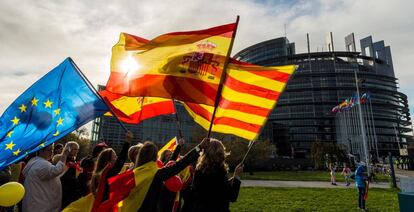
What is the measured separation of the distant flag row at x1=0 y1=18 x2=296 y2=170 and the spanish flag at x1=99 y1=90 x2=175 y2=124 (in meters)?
1.32

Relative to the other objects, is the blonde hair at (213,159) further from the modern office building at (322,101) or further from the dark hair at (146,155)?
the modern office building at (322,101)

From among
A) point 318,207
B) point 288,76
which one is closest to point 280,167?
point 318,207

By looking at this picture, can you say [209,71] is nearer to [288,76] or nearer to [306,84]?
[288,76]

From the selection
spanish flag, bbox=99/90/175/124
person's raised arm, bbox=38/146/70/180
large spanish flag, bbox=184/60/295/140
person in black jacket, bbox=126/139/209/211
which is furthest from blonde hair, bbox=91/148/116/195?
spanish flag, bbox=99/90/175/124

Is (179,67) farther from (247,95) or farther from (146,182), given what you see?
(146,182)

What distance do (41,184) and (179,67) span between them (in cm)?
284

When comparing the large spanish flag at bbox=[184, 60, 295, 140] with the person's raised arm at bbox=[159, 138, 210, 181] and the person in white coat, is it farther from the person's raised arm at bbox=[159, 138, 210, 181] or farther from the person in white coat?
the person in white coat

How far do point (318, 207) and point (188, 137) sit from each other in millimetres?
67185

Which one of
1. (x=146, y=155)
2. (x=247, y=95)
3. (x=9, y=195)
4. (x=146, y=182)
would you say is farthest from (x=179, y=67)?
(x=9, y=195)

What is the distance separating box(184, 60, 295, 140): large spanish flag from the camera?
5.52 metres

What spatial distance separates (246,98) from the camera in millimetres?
5562

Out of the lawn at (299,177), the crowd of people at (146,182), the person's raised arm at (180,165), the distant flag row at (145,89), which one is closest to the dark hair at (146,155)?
the crowd of people at (146,182)

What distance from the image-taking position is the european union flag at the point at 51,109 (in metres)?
4.73

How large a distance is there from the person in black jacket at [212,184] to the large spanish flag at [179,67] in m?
1.27
